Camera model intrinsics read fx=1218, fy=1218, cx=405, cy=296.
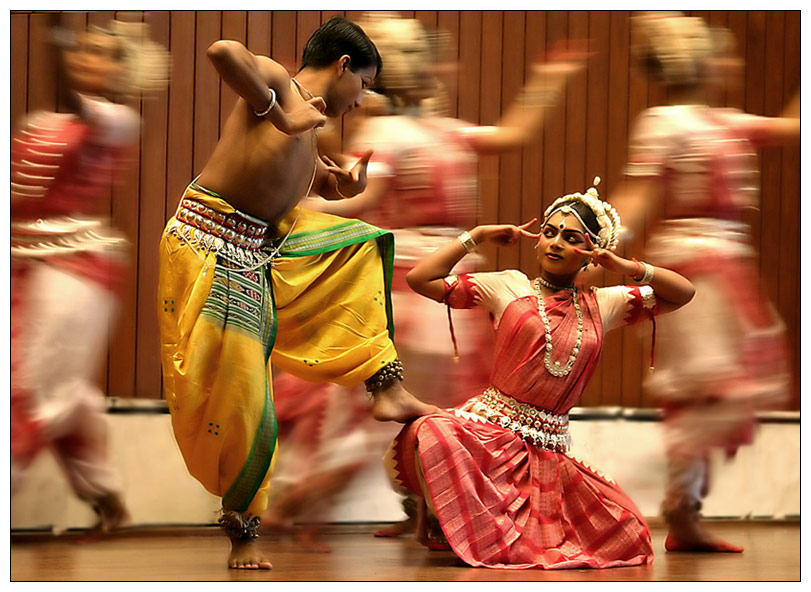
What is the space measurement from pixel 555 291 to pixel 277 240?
806 millimetres

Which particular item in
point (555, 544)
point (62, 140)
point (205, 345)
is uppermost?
point (62, 140)

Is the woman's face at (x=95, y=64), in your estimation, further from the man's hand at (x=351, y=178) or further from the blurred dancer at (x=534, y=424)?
the blurred dancer at (x=534, y=424)

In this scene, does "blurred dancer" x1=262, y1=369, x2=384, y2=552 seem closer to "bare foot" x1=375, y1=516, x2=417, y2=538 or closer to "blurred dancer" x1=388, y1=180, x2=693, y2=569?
"bare foot" x1=375, y1=516, x2=417, y2=538

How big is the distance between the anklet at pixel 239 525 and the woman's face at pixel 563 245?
42.4 inches

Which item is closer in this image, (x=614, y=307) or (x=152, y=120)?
(x=614, y=307)

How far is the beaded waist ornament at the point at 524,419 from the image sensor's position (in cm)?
337

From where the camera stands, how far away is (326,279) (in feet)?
10.7

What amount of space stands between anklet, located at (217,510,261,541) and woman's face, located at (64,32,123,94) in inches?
65.2

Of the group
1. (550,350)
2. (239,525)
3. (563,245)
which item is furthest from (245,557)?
(563,245)

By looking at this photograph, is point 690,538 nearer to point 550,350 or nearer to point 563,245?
point 550,350

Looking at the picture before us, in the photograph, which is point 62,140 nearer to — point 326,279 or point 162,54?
point 162,54

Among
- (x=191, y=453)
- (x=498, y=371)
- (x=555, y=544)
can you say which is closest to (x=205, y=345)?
(x=191, y=453)

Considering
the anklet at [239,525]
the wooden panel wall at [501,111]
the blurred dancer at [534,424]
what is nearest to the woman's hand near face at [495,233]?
the blurred dancer at [534,424]

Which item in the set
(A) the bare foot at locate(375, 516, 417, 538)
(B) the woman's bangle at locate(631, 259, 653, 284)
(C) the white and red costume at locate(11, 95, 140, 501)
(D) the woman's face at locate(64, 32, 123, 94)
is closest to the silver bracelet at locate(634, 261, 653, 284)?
(B) the woman's bangle at locate(631, 259, 653, 284)
